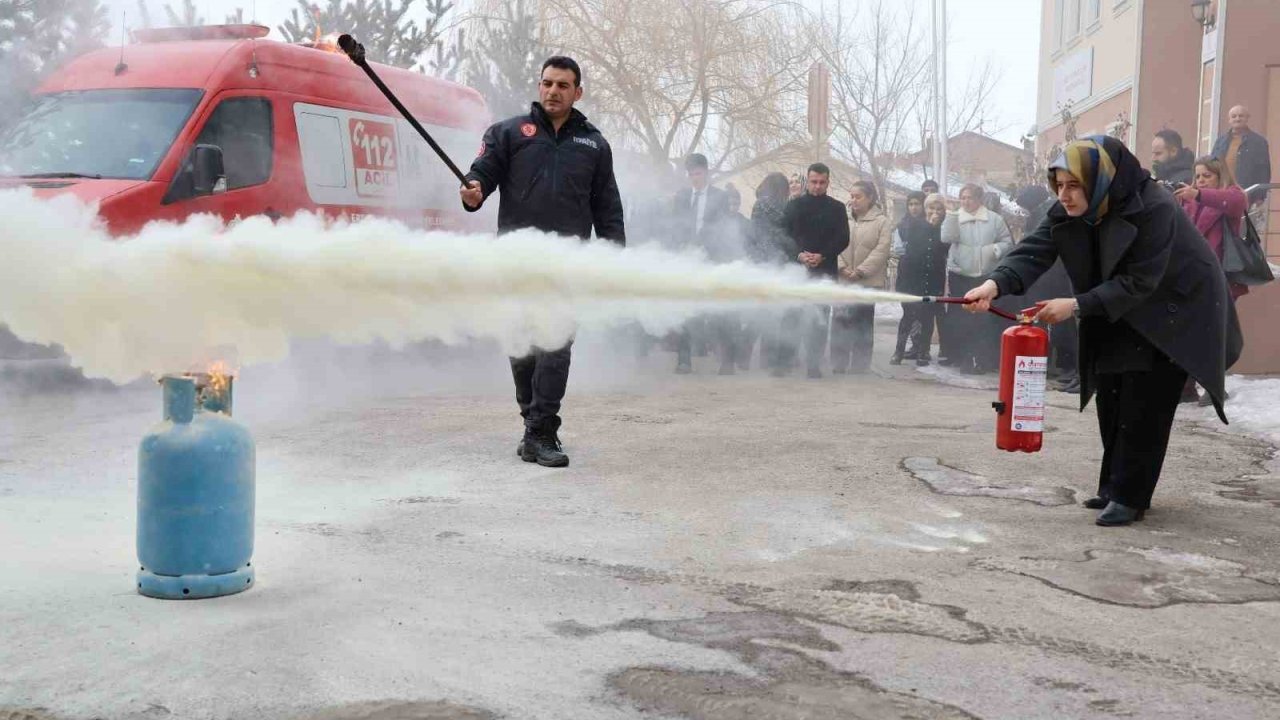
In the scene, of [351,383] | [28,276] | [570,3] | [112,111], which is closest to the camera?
[28,276]

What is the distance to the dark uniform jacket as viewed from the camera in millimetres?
6676

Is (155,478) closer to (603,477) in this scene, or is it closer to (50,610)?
(50,610)

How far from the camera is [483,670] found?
3393mm

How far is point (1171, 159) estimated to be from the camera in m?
10.2

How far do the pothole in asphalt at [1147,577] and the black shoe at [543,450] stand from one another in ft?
7.94

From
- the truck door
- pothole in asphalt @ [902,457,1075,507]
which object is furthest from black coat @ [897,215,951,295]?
pothole in asphalt @ [902,457,1075,507]

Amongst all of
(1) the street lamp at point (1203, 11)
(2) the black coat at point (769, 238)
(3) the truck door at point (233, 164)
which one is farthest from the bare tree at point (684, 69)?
(3) the truck door at point (233, 164)

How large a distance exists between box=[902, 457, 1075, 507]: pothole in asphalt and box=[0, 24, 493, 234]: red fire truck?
5.26 meters

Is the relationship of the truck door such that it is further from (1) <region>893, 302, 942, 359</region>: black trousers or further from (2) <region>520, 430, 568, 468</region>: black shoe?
(1) <region>893, 302, 942, 359</region>: black trousers

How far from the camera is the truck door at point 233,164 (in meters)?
8.97

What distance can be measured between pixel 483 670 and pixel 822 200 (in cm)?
870

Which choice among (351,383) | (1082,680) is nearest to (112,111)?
(351,383)

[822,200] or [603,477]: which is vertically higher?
[822,200]

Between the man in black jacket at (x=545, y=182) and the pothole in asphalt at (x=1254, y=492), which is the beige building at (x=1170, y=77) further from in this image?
the man in black jacket at (x=545, y=182)
